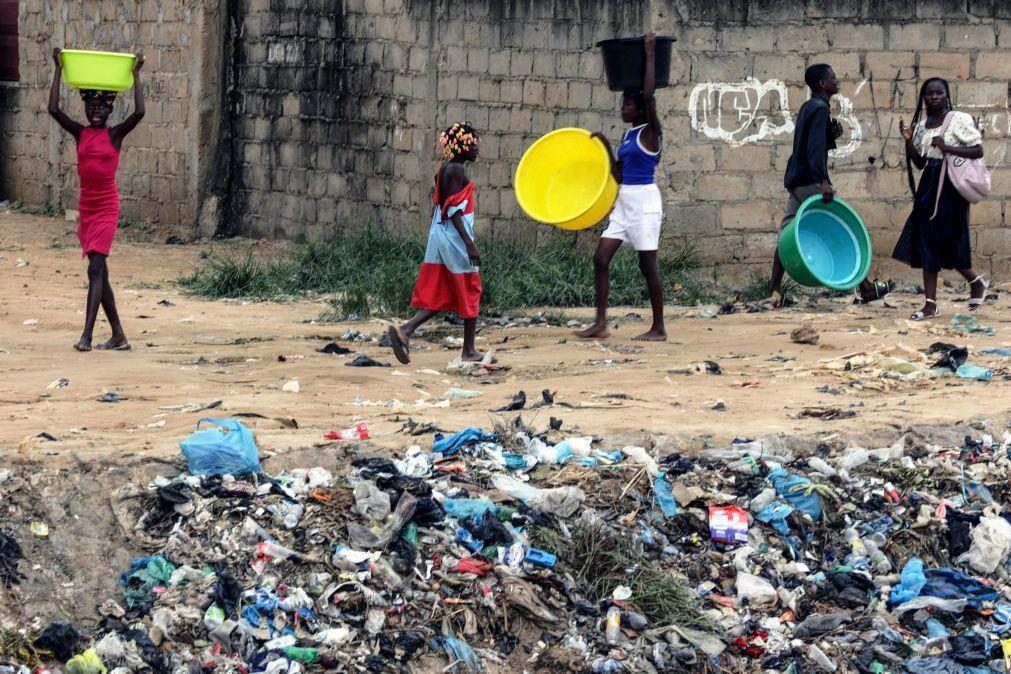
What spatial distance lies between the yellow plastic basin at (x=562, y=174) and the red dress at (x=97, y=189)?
2227mm

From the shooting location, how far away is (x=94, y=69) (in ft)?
26.7

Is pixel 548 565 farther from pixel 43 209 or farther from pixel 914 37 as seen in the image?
pixel 43 209

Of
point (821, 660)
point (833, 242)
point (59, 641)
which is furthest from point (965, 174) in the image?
point (59, 641)

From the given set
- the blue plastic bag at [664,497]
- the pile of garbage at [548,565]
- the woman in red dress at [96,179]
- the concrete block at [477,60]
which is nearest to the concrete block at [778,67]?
the concrete block at [477,60]

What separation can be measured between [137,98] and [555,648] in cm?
460

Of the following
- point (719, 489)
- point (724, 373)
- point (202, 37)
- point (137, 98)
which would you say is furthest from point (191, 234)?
point (719, 489)

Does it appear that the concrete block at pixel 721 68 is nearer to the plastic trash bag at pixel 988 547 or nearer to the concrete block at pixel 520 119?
the concrete block at pixel 520 119

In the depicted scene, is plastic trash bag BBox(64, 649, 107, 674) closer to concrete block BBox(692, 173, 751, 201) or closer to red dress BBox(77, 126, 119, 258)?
red dress BBox(77, 126, 119, 258)

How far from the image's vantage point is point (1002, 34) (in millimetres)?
10641

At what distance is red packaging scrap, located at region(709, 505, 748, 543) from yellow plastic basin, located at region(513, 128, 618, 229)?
330 cm

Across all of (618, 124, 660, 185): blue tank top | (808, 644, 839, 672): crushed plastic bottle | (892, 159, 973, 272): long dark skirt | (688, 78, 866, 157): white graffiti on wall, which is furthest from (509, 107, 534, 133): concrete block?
(808, 644, 839, 672): crushed plastic bottle

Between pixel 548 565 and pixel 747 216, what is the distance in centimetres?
580

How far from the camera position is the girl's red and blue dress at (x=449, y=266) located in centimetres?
762

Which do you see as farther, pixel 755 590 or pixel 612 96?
pixel 612 96
